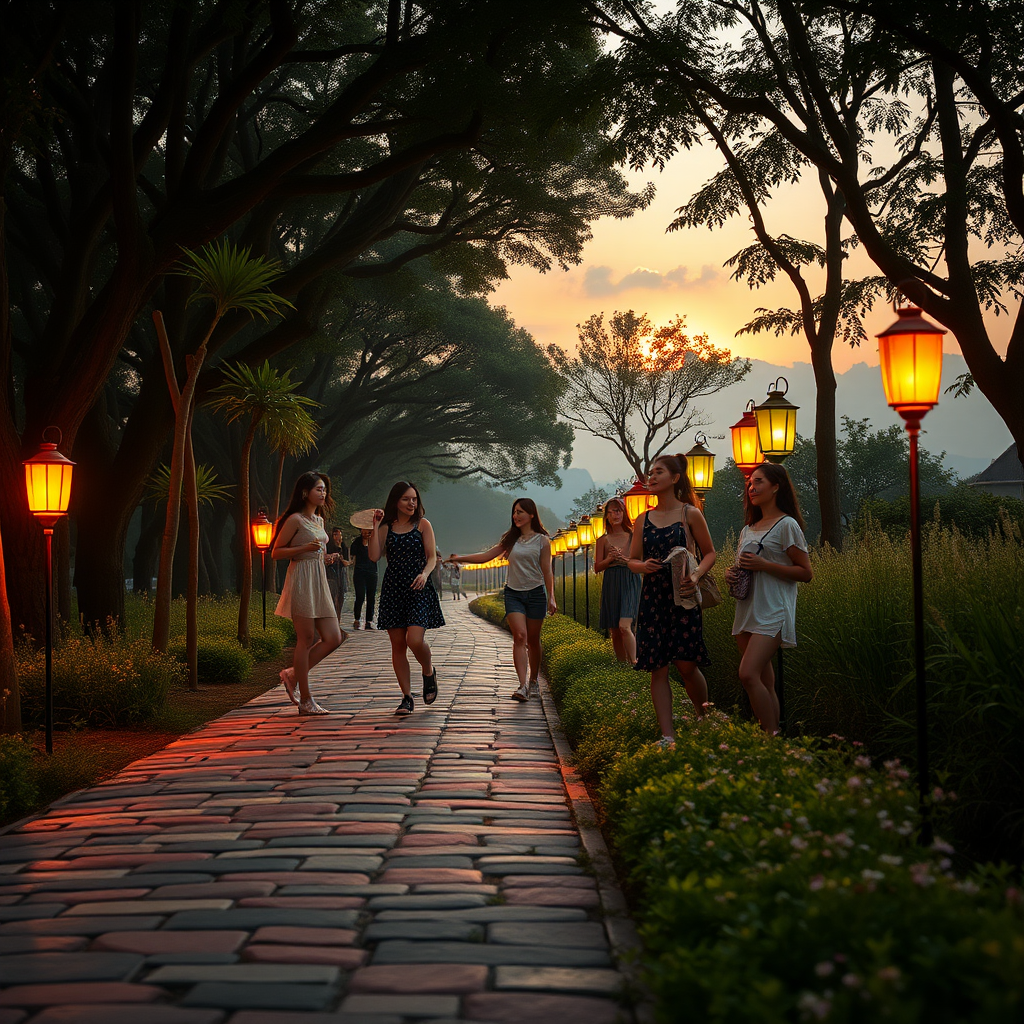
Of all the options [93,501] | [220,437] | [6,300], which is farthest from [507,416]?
[6,300]

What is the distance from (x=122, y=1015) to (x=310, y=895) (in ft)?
3.71

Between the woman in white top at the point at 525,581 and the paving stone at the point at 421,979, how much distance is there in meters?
6.21

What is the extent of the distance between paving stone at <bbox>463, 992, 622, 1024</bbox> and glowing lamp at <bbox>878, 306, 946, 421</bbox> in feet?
9.56

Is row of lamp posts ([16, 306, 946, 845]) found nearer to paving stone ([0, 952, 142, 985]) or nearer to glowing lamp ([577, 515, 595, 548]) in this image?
paving stone ([0, 952, 142, 985])

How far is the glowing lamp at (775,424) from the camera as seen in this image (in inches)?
374

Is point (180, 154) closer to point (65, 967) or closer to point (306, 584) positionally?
point (306, 584)

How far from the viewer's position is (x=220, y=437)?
2806 cm

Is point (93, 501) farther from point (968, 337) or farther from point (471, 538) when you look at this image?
point (471, 538)

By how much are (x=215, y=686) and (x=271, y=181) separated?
5.84 meters

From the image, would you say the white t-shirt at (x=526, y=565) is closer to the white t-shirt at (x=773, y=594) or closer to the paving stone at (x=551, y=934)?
the white t-shirt at (x=773, y=594)

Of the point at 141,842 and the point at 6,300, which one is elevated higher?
the point at 6,300

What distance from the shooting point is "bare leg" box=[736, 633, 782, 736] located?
572cm

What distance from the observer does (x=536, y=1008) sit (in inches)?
114

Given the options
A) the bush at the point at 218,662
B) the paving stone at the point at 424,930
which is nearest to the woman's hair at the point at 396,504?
the bush at the point at 218,662
